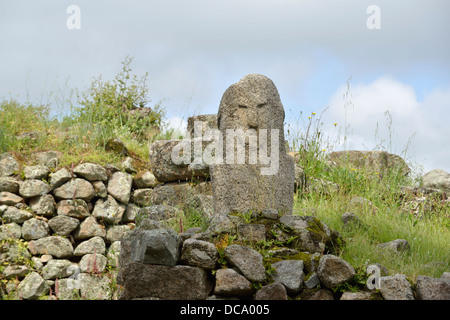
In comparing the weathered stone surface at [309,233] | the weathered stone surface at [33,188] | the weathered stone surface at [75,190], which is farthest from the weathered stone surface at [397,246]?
the weathered stone surface at [33,188]

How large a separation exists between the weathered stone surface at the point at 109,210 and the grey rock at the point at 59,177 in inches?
26.7

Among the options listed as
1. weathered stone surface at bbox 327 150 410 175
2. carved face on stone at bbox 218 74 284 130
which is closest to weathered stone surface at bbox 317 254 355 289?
carved face on stone at bbox 218 74 284 130

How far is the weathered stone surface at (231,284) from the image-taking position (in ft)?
11.9

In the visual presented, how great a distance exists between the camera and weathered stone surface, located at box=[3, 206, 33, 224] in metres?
7.66

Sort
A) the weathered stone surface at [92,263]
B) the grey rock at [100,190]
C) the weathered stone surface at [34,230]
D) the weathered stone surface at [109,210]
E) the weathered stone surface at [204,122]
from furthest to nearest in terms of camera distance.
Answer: the weathered stone surface at [204,122] < the grey rock at [100,190] < the weathered stone surface at [109,210] < the weathered stone surface at [34,230] < the weathered stone surface at [92,263]

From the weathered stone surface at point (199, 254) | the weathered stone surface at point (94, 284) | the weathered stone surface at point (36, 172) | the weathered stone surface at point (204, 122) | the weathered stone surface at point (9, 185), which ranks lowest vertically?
the weathered stone surface at point (94, 284)

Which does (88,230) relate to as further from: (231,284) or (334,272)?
(334,272)

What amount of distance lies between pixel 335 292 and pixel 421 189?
579cm

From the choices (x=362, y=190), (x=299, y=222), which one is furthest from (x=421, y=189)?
(x=299, y=222)

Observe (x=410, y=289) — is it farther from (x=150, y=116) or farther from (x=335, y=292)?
(x=150, y=116)

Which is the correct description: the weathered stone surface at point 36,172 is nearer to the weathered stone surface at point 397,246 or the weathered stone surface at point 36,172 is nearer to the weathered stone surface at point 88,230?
the weathered stone surface at point 88,230

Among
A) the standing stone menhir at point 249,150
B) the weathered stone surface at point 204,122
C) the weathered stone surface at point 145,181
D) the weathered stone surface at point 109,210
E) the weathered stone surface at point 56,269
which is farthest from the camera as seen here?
the weathered stone surface at point 204,122

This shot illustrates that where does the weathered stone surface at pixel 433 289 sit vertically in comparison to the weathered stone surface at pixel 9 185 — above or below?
below
